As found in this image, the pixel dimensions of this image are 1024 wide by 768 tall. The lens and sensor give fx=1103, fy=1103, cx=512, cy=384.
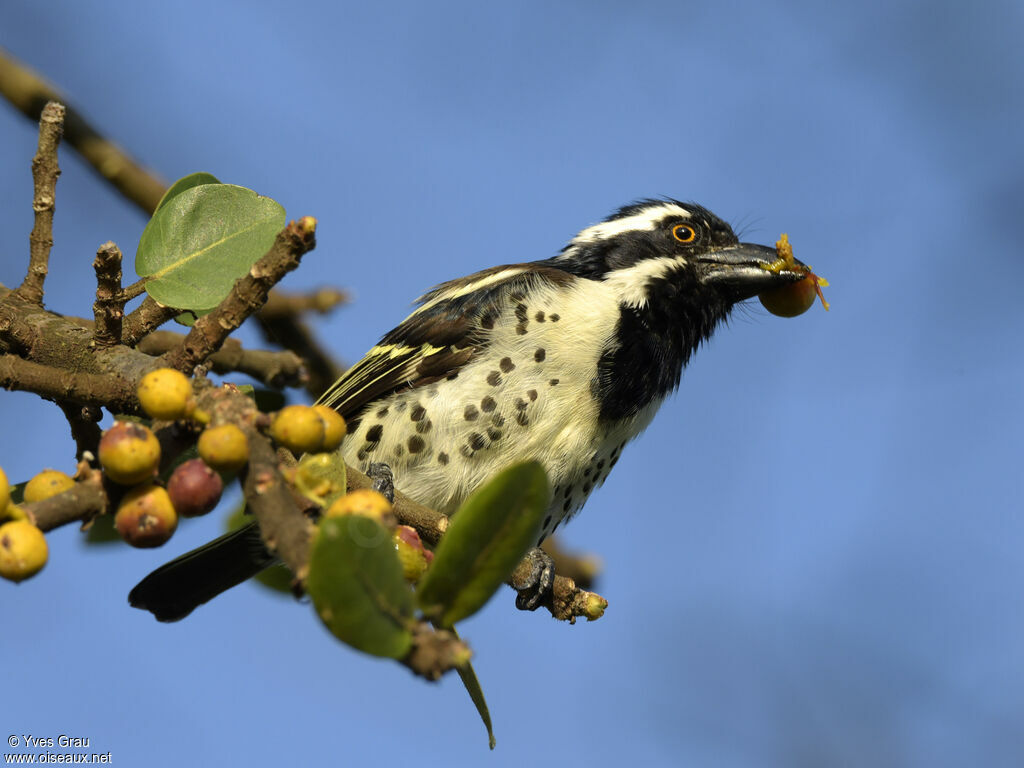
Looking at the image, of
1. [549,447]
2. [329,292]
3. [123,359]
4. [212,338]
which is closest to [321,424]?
[212,338]

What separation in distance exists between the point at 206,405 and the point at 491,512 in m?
0.51

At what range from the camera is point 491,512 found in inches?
53.2

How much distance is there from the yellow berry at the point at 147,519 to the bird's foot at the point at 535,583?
176 cm

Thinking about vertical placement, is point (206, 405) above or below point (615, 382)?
below

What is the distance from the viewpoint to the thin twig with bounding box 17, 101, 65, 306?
2432mm

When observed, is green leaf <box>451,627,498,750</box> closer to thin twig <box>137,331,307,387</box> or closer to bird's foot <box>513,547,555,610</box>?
bird's foot <box>513,547,555,610</box>

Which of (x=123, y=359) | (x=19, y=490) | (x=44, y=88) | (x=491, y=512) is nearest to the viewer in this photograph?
(x=491, y=512)

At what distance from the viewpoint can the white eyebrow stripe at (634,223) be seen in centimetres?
512

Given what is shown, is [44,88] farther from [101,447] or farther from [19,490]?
[101,447]

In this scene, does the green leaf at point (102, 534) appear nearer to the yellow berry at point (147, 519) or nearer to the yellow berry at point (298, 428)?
the yellow berry at point (147, 519)

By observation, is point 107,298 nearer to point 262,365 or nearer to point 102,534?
point 102,534

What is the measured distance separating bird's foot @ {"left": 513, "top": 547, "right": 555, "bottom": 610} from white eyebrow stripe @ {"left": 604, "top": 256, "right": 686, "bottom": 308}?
50.1 inches

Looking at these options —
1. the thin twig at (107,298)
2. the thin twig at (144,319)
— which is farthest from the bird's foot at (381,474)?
the thin twig at (107,298)

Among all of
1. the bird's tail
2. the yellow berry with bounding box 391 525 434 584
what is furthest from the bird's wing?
the yellow berry with bounding box 391 525 434 584
